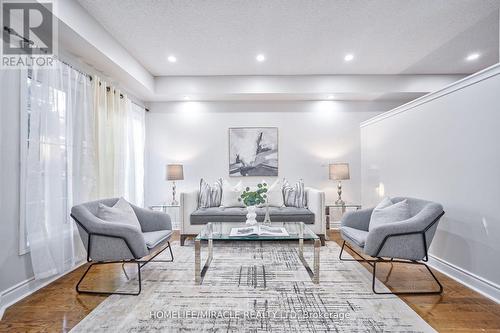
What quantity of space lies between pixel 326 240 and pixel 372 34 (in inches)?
114

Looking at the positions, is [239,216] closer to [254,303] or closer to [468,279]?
[254,303]

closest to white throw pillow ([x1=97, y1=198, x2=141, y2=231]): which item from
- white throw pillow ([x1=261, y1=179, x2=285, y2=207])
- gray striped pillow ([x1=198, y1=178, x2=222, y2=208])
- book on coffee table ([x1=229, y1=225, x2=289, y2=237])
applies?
book on coffee table ([x1=229, y1=225, x2=289, y2=237])

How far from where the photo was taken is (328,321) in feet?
6.07

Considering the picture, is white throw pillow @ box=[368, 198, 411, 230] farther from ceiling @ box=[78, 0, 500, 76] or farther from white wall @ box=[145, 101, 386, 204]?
white wall @ box=[145, 101, 386, 204]

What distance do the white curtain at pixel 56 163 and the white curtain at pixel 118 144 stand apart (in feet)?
0.61

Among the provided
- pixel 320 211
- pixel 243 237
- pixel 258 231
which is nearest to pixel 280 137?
pixel 320 211

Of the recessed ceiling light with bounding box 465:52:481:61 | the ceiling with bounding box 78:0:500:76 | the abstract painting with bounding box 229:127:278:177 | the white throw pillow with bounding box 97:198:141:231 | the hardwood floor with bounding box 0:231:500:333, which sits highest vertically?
the ceiling with bounding box 78:0:500:76

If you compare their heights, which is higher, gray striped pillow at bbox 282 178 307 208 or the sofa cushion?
gray striped pillow at bbox 282 178 307 208

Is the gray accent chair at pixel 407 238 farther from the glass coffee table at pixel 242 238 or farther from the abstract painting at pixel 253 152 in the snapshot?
the abstract painting at pixel 253 152

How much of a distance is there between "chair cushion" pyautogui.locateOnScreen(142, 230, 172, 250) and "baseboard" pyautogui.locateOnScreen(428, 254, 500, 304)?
3.00 m

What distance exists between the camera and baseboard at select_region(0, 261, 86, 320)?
2033mm

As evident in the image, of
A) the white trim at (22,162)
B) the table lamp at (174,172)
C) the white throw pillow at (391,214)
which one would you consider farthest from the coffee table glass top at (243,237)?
the table lamp at (174,172)

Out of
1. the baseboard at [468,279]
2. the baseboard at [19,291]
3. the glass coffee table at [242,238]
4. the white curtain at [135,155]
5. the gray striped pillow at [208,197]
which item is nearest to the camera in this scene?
the baseboard at [19,291]

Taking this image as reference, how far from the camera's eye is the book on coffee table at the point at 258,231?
2568 mm
